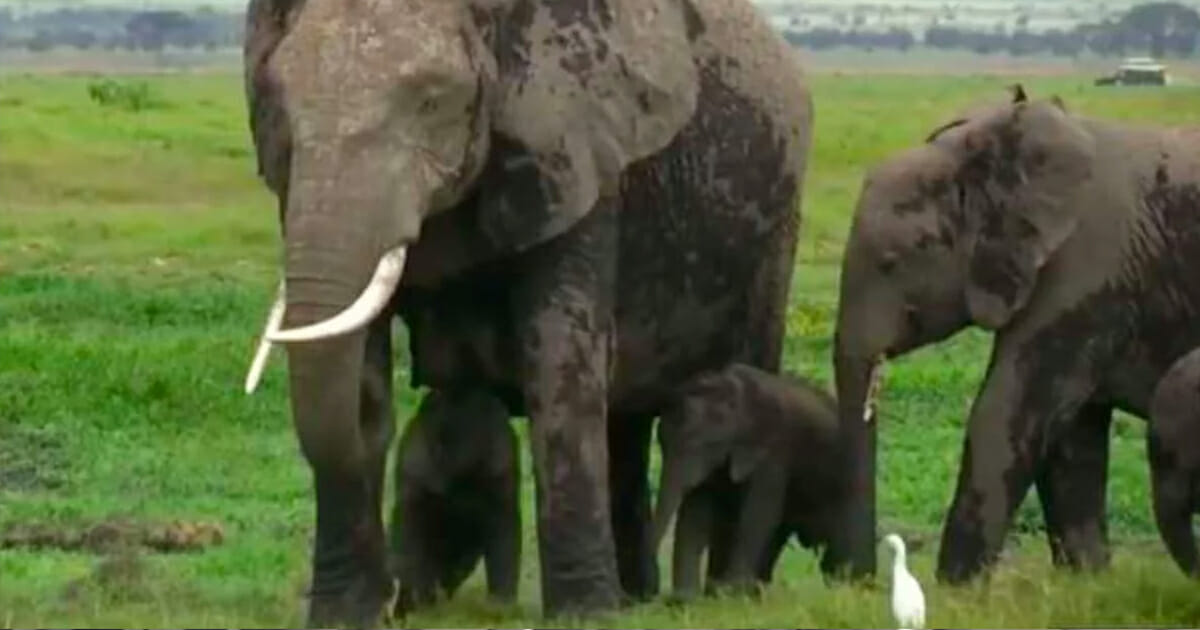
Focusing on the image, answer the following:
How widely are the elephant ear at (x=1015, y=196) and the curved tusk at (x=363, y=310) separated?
2.83 meters

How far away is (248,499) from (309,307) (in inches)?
243

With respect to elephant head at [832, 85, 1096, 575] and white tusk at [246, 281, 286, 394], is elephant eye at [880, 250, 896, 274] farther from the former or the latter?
white tusk at [246, 281, 286, 394]

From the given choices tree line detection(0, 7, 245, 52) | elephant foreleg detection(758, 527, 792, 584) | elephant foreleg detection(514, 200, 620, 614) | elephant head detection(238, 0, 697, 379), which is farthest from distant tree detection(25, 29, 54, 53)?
elephant foreleg detection(514, 200, 620, 614)

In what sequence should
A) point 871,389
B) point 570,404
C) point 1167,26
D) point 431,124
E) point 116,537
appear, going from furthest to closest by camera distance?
point 1167,26
point 116,537
point 871,389
point 570,404
point 431,124

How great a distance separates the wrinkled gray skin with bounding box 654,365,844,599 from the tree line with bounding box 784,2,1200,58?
476 ft

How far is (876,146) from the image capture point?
48406 mm

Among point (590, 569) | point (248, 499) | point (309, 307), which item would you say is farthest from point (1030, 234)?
point (248, 499)

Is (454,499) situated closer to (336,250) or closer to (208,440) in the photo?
(336,250)

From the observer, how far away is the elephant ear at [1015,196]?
13.7m

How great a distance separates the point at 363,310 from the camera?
11469mm

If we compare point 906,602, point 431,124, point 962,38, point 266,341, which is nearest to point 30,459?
point 431,124

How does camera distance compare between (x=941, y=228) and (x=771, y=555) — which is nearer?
(x=941, y=228)

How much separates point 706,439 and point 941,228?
1.16 meters

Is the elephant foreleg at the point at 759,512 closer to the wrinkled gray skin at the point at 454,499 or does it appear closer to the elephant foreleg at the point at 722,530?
the elephant foreleg at the point at 722,530
